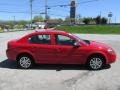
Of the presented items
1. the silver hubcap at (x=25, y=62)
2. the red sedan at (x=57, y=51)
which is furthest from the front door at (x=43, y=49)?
the silver hubcap at (x=25, y=62)

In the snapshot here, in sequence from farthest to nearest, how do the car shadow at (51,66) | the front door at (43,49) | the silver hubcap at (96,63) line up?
1. the car shadow at (51,66)
2. the front door at (43,49)
3. the silver hubcap at (96,63)

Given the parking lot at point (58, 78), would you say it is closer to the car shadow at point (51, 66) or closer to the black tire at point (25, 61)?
the car shadow at point (51, 66)

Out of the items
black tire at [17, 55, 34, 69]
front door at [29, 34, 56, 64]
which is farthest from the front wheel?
black tire at [17, 55, 34, 69]

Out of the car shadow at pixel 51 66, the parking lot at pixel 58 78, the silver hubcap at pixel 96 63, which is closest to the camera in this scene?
the parking lot at pixel 58 78

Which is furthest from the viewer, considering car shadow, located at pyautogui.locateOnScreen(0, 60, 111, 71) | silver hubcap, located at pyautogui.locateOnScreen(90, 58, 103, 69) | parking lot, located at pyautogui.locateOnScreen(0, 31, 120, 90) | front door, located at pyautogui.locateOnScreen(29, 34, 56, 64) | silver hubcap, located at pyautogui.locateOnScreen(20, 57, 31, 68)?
car shadow, located at pyautogui.locateOnScreen(0, 60, 111, 71)

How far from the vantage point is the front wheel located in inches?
431

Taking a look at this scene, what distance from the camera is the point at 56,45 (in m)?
11.0

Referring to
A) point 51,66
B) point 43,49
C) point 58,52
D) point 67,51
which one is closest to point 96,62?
point 67,51

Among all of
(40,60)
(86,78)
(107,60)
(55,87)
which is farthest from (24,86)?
(107,60)

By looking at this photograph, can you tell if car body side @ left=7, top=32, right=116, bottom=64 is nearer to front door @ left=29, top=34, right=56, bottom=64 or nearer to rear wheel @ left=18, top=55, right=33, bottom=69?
front door @ left=29, top=34, right=56, bottom=64

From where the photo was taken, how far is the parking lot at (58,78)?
838 cm

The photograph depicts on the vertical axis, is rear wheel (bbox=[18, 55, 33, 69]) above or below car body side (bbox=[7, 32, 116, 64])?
below

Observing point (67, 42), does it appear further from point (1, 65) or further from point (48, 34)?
point (1, 65)

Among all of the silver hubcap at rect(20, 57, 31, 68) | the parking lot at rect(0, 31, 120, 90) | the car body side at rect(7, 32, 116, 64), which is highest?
the car body side at rect(7, 32, 116, 64)
